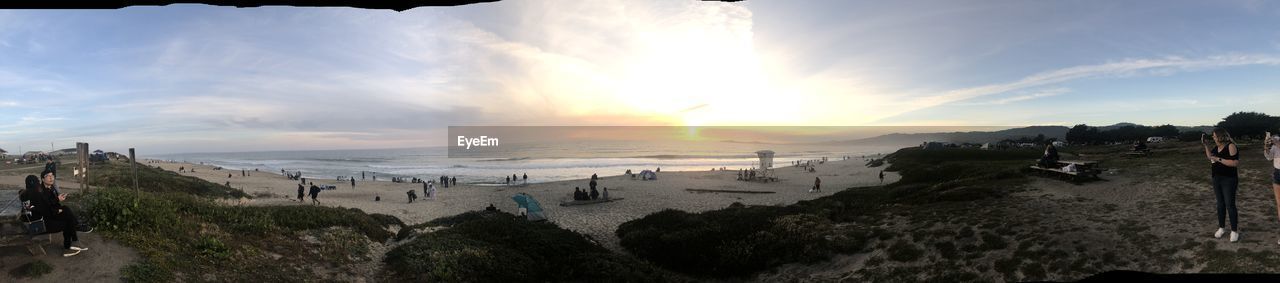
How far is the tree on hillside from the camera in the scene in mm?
51281

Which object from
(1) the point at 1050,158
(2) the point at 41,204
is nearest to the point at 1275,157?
(1) the point at 1050,158

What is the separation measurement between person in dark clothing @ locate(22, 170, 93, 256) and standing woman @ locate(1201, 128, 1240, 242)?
1782cm

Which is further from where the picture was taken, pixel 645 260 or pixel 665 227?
pixel 665 227

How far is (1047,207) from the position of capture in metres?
13.3

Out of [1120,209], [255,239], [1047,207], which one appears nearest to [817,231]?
[1047,207]

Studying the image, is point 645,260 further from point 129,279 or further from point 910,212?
point 129,279

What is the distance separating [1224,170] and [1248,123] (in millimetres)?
74839

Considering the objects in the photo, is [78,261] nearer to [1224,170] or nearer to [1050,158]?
[1224,170]

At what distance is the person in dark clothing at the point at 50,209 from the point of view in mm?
8383

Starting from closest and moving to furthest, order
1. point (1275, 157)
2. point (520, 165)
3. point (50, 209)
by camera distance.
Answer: point (1275, 157) < point (50, 209) < point (520, 165)

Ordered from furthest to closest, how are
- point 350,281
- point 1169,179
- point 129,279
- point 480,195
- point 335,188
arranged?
1. point 335,188
2. point 480,195
3. point 1169,179
4. point 350,281
5. point 129,279

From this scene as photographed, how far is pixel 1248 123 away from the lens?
56.6 m

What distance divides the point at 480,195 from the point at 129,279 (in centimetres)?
2998

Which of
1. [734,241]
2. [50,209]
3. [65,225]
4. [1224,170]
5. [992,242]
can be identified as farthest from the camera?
[734,241]
